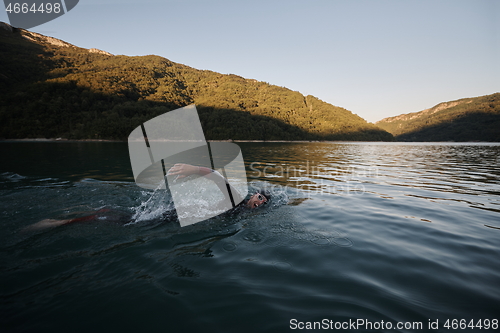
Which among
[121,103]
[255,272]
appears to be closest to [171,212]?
[255,272]

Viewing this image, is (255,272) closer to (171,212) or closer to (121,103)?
(171,212)

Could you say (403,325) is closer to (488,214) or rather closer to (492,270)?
(492,270)

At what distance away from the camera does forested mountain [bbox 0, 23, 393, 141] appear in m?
86.7

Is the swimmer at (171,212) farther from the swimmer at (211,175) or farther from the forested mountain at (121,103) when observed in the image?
the forested mountain at (121,103)

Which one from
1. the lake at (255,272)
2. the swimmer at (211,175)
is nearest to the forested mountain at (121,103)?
the swimmer at (211,175)

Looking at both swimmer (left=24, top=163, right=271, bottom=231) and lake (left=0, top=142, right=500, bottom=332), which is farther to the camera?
swimmer (left=24, top=163, right=271, bottom=231)

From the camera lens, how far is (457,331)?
210 cm

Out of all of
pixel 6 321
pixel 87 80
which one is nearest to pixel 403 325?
pixel 6 321

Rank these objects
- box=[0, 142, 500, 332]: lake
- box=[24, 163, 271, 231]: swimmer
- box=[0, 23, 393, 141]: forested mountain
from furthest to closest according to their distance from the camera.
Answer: box=[0, 23, 393, 141]: forested mountain, box=[24, 163, 271, 231]: swimmer, box=[0, 142, 500, 332]: lake

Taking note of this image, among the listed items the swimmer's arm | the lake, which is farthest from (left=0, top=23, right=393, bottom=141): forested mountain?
the lake

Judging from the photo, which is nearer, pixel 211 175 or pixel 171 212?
pixel 211 175

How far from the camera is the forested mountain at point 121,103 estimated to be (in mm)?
86688

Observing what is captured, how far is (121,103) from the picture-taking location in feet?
389

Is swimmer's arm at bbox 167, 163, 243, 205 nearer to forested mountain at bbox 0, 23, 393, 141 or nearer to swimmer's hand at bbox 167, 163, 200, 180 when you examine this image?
swimmer's hand at bbox 167, 163, 200, 180
